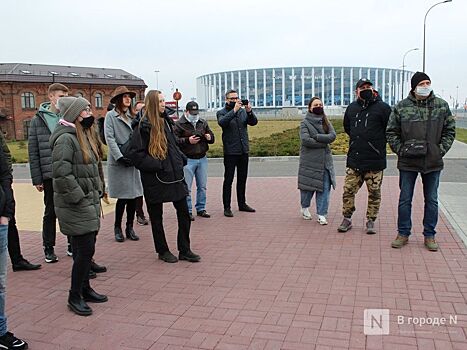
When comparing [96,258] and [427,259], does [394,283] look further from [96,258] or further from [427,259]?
[96,258]

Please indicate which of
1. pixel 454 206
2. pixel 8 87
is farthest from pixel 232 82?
pixel 454 206

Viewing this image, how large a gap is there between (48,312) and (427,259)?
389 centimetres

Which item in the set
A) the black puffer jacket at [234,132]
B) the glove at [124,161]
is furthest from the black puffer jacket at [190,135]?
the glove at [124,161]

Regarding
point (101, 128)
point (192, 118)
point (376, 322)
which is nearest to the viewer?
point (376, 322)

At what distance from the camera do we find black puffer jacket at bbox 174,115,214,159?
298 inches

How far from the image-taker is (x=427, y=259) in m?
5.29

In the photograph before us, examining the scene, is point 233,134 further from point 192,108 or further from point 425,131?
point 425,131

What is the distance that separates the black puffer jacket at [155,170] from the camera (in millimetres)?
5266

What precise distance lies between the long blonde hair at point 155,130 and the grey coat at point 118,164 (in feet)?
4.22

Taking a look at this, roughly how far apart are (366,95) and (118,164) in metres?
3.41

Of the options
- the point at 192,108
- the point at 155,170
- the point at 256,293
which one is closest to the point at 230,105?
the point at 192,108

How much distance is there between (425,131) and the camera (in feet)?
18.1

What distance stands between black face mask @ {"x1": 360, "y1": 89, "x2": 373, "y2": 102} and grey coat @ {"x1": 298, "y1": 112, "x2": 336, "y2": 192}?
2.80 feet

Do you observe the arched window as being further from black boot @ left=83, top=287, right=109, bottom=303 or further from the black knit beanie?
black boot @ left=83, top=287, right=109, bottom=303
